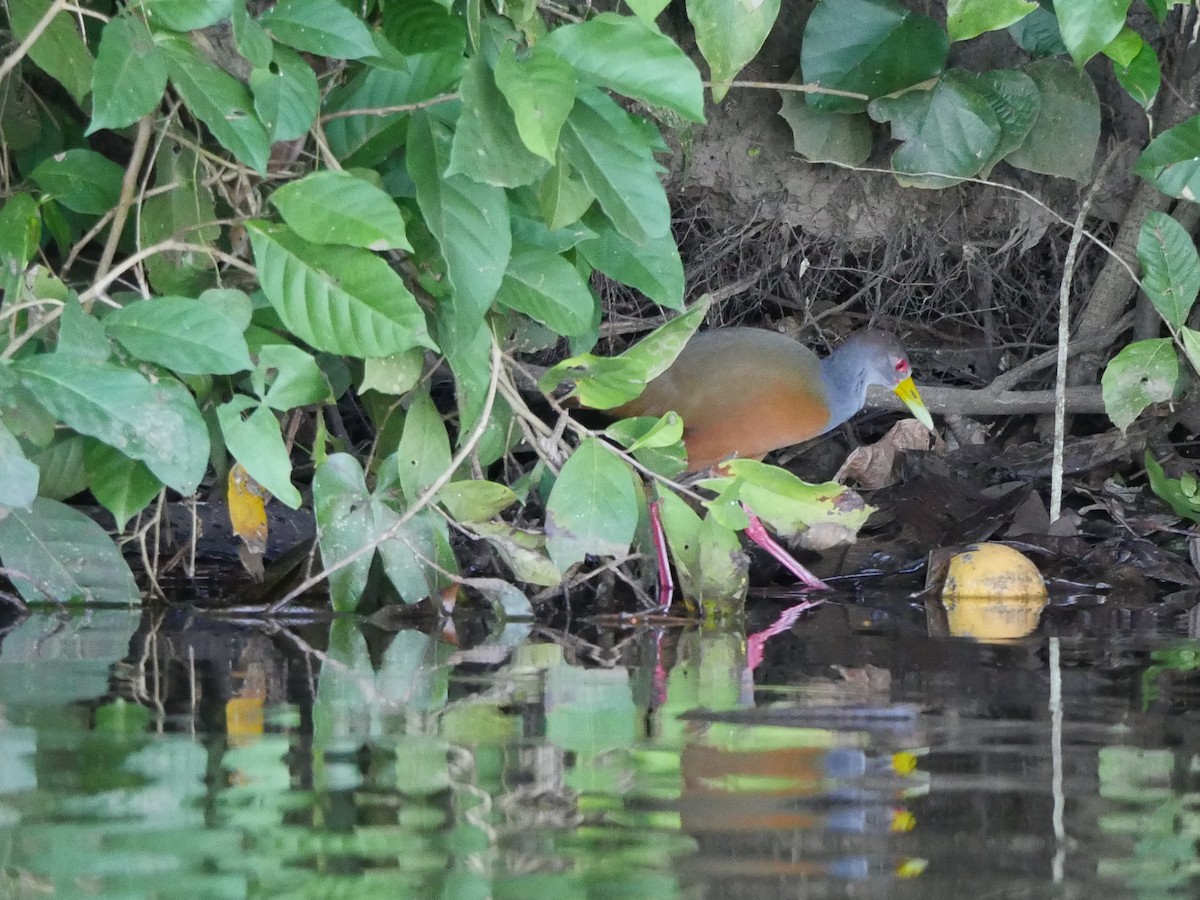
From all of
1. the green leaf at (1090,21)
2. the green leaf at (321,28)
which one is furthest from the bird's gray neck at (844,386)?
the green leaf at (321,28)

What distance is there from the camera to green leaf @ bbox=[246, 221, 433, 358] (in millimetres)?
2551

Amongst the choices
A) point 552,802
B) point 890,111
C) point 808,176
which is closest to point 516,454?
point 808,176

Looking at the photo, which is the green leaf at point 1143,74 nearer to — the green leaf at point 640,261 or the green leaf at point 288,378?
the green leaf at point 640,261

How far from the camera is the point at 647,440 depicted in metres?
2.90

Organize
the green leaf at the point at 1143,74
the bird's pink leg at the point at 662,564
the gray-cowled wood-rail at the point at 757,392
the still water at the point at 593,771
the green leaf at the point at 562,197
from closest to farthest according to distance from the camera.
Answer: the still water at the point at 593,771, the green leaf at the point at 562,197, the bird's pink leg at the point at 662,564, the green leaf at the point at 1143,74, the gray-cowled wood-rail at the point at 757,392

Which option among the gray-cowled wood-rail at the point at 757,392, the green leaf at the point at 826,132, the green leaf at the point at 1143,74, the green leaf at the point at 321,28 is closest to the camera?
the green leaf at the point at 321,28

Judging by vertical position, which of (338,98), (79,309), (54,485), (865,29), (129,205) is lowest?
(54,485)

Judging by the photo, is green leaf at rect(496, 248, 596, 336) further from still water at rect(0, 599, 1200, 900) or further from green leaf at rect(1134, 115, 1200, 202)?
green leaf at rect(1134, 115, 1200, 202)

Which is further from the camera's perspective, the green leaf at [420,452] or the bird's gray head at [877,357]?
the bird's gray head at [877,357]

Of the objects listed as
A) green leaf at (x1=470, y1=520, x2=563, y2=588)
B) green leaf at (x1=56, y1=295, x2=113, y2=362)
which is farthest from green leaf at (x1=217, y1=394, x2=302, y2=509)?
green leaf at (x1=470, y1=520, x2=563, y2=588)

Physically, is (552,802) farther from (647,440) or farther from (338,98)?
(338,98)

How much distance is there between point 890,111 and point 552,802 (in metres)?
2.56

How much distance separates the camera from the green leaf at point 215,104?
2.50 meters

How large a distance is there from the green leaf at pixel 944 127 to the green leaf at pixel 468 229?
1.46m
